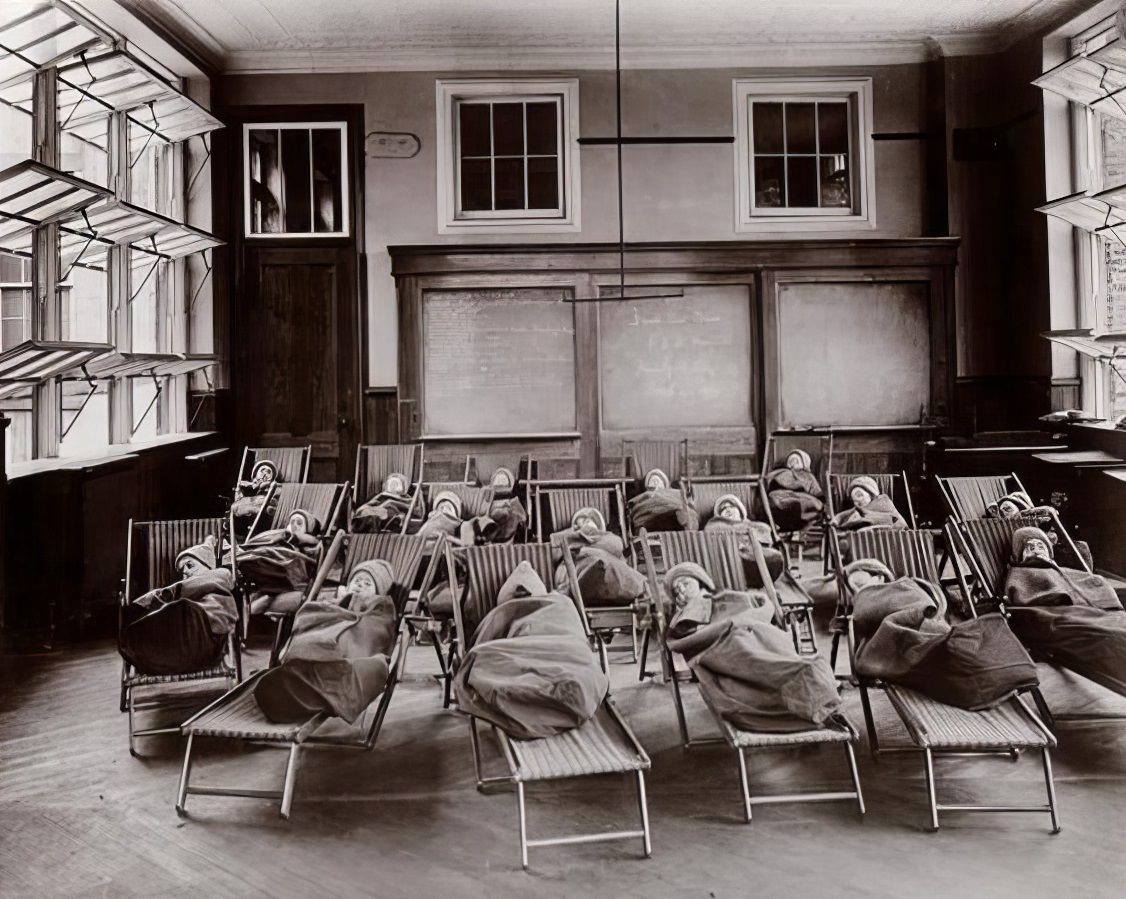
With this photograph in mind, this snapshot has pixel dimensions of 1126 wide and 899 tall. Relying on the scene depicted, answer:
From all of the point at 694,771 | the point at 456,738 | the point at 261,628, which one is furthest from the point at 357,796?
the point at 261,628

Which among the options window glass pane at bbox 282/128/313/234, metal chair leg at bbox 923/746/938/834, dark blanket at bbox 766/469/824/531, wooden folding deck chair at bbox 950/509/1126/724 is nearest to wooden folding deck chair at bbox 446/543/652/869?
metal chair leg at bbox 923/746/938/834

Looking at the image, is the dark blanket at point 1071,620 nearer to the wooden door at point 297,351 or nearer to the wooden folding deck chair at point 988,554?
the wooden folding deck chair at point 988,554

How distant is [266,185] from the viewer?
8.98 meters

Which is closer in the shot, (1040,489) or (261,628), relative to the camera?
(261,628)

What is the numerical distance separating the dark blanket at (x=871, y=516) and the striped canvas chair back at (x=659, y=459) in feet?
4.92

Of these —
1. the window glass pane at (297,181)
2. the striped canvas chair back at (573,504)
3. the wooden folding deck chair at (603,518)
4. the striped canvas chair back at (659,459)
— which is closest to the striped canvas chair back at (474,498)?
the wooden folding deck chair at (603,518)

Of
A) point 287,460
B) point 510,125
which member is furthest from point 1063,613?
point 510,125

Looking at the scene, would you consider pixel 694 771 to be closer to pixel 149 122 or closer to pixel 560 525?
pixel 560 525

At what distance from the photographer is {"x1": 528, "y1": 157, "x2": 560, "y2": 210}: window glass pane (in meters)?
9.04

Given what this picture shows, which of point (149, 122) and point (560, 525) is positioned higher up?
point (149, 122)

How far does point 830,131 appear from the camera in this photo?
29.9ft

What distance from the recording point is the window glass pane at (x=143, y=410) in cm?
787

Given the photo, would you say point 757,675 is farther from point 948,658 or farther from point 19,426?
point 19,426

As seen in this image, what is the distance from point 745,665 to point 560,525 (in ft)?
9.55
